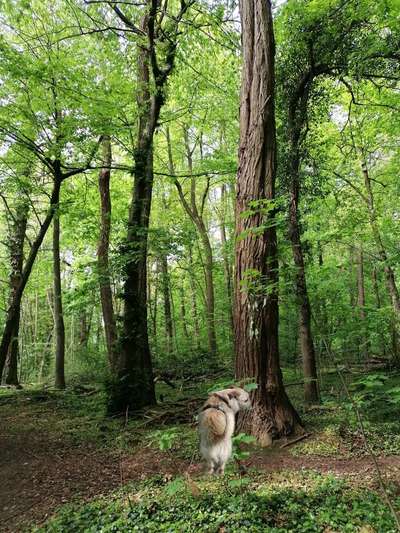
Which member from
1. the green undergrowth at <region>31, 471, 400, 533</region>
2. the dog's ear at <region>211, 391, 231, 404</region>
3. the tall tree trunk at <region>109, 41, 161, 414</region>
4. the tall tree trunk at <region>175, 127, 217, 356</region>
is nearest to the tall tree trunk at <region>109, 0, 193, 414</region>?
the tall tree trunk at <region>109, 41, 161, 414</region>

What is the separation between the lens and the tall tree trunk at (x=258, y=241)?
4.19m

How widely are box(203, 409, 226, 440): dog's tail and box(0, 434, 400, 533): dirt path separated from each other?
5.49 feet

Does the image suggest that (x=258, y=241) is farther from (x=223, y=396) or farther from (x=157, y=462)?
(x=157, y=462)

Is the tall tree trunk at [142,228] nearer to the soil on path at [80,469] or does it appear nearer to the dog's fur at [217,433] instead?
the soil on path at [80,469]

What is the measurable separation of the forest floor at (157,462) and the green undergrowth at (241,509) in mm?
25

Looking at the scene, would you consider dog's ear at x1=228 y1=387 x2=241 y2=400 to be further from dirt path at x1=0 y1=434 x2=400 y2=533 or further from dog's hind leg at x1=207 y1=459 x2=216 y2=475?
dirt path at x1=0 y1=434 x2=400 y2=533

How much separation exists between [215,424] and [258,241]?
2690 millimetres

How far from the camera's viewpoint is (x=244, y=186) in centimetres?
439

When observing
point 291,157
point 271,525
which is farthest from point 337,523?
point 291,157

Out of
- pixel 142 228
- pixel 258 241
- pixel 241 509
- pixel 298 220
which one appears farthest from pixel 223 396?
pixel 142 228

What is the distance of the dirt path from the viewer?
3.46m

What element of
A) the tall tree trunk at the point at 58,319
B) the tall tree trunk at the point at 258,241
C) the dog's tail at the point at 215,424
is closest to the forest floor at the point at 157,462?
the tall tree trunk at the point at 258,241

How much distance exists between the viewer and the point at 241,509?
107 inches

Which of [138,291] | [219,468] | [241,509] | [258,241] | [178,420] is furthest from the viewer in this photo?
[138,291]
